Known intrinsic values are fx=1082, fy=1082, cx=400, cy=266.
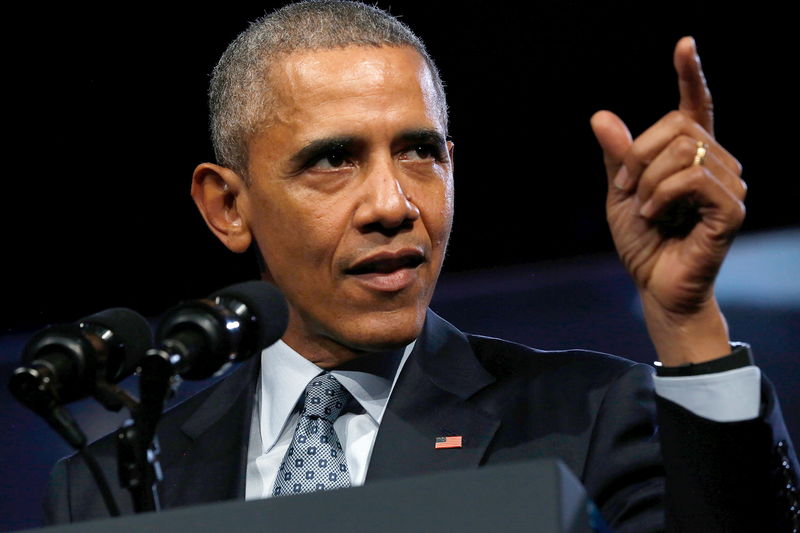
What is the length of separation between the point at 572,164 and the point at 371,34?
104cm

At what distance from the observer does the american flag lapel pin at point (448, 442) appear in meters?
1.85

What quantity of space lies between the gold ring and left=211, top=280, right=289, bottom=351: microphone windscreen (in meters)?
0.54

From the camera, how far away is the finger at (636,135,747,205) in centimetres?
132

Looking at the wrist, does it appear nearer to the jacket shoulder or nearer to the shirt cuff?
the shirt cuff

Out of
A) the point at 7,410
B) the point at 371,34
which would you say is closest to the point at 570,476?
the point at 371,34

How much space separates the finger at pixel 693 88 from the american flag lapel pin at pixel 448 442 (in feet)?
2.38

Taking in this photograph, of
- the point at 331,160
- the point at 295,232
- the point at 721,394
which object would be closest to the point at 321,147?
the point at 331,160

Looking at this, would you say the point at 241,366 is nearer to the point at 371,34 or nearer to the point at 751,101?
the point at 371,34

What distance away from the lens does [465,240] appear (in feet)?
9.85

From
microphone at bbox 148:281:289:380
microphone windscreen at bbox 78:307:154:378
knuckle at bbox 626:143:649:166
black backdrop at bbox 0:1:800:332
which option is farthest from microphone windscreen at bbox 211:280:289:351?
black backdrop at bbox 0:1:800:332

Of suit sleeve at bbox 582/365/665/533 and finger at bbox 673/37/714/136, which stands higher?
finger at bbox 673/37/714/136

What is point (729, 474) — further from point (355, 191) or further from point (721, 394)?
point (355, 191)

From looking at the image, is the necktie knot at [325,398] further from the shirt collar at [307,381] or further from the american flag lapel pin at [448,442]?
the american flag lapel pin at [448,442]

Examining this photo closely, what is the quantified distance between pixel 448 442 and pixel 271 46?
0.82 meters
